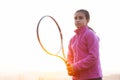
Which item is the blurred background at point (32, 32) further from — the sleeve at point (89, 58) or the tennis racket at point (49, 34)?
the sleeve at point (89, 58)

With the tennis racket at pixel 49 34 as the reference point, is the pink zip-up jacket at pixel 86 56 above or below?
below

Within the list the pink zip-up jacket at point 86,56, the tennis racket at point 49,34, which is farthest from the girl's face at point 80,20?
the tennis racket at point 49,34

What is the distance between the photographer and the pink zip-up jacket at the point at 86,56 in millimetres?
1429

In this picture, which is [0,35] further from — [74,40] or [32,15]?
[74,40]

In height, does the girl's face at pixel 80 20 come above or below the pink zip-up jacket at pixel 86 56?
above

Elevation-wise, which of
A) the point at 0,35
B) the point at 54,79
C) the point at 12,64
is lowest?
the point at 54,79

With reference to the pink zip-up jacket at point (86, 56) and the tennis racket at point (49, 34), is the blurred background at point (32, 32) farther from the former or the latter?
the pink zip-up jacket at point (86, 56)

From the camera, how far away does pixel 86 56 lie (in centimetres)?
145

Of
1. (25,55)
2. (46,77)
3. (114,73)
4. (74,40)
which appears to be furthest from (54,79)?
(74,40)

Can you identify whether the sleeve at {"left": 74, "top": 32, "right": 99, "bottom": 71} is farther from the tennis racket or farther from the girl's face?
the tennis racket

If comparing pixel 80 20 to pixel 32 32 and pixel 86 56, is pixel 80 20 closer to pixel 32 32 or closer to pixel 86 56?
pixel 86 56

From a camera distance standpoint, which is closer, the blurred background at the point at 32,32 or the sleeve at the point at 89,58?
the sleeve at the point at 89,58

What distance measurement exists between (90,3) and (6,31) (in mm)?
712

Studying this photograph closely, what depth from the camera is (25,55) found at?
220cm
